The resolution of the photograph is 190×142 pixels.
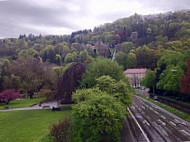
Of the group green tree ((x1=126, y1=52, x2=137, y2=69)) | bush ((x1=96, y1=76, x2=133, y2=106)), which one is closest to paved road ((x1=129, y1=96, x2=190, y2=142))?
bush ((x1=96, y1=76, x2=133, y2=106))

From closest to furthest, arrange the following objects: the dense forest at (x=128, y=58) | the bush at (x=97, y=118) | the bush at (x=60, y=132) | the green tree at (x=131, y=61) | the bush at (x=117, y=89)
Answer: the bush at (x=60, y=132)
the bush at (x=97, y=118)
the bush at (x=117, y=89)
the dense forest at (x=128, y=58)
the green tree at (x=131, y=61)

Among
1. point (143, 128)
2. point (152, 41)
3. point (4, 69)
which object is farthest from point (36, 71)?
point (152, 41)

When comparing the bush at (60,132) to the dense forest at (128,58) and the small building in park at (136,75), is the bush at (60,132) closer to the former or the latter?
the dense forest at (128,58)

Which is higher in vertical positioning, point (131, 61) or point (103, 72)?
point (131, 61)

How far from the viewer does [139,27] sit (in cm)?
11100

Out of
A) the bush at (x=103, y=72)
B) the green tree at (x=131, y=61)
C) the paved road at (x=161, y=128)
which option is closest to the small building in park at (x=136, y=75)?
the green tree at (x=131, y=61)

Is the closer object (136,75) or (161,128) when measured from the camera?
(161,128)

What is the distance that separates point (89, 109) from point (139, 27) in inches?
4286

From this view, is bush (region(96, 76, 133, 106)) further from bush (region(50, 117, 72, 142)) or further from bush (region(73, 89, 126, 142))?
bush (region(50, 117, 72, 142))

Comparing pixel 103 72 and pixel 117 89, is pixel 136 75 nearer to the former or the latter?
pixel 103 72

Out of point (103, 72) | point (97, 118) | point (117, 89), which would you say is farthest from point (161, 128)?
point (103, 72)

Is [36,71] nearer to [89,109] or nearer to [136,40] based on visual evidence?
[89,109]

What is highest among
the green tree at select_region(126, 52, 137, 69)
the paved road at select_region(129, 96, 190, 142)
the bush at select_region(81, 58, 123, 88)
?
the green tree at select_region(126, 52, 137, 69)

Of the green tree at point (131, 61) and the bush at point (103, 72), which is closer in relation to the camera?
the bush at point (103, 72)
